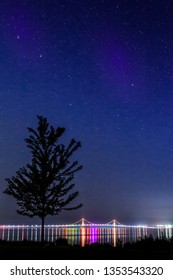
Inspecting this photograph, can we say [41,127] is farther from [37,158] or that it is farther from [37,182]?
[37,182]

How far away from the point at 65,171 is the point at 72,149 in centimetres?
156

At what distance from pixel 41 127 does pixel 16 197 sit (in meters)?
4.99

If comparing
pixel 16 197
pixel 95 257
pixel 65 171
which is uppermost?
pixel 65 171

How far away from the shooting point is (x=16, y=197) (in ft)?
78.9

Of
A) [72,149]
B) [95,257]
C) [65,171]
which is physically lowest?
[95,257]

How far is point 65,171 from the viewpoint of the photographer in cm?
2402
